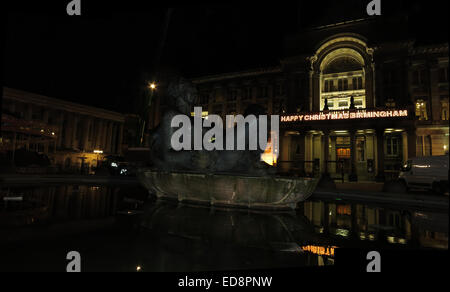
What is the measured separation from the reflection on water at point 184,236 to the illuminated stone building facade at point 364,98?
18530mm

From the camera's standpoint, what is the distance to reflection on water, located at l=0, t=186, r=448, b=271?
2668 millimetres

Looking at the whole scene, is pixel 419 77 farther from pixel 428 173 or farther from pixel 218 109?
pixel 218 109

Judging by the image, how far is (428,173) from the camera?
14.7 meters

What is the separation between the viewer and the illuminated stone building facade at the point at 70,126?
34.8 m

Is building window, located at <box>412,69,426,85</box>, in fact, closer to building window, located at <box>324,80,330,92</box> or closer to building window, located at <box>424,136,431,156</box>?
building window, located at <box>424,136,431,156</box>

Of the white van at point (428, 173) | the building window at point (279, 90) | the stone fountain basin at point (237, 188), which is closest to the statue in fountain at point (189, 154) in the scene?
the stone fountain basin at point (237, 188)

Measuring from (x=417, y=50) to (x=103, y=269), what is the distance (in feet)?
118

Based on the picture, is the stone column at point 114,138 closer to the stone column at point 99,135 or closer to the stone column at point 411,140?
the stone column at point 99,135

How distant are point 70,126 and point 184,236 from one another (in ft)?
152

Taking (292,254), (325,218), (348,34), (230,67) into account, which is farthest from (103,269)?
(230,67)

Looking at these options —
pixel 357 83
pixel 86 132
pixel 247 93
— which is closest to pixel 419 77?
pixel 357 83

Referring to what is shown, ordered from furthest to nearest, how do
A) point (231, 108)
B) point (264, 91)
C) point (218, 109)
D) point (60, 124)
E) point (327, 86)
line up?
point (60, 124) < point (218, 109) < point (231, 108) < point (264, 91) < point (327, 86)

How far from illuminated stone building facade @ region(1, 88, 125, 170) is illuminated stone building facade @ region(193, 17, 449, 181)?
90.7 ft

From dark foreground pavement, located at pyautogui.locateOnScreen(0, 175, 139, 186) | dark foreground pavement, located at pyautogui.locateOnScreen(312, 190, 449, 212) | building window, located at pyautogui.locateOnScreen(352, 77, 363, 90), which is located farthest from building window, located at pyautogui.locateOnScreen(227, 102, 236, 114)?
dark foreground pavement, located at pyautogui.locateOnScreen(312, 190, 449, 212)
